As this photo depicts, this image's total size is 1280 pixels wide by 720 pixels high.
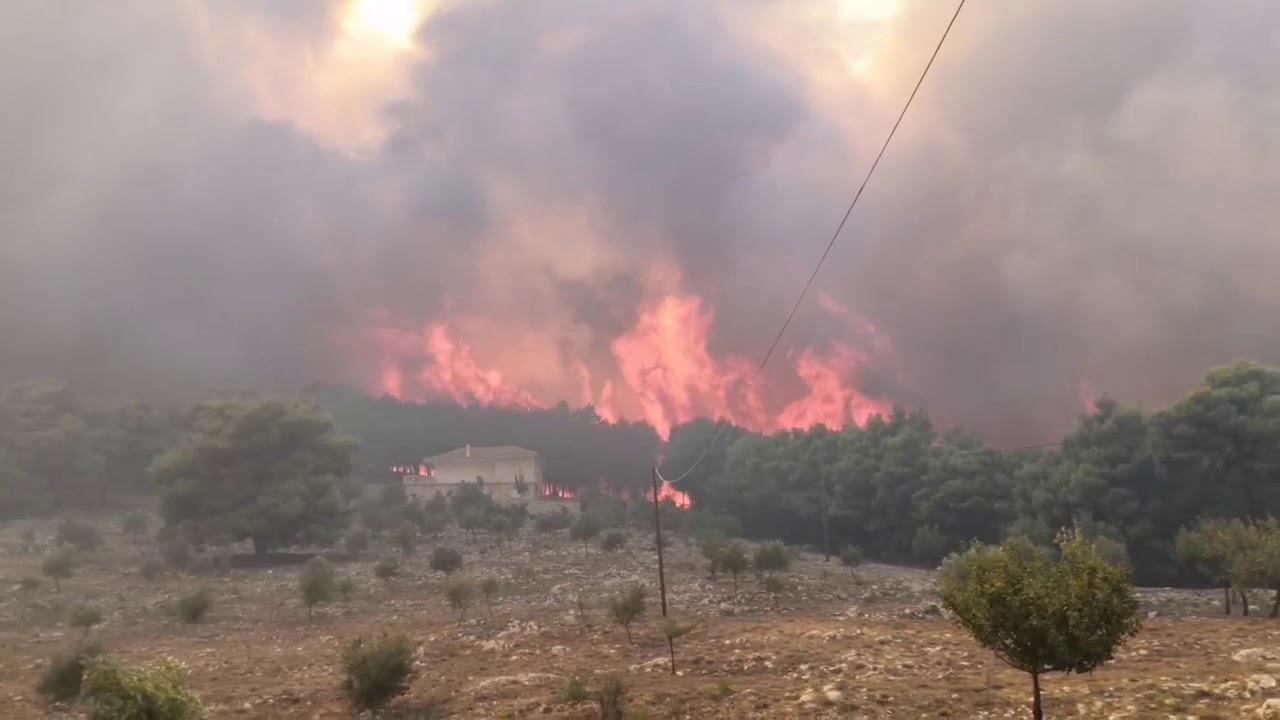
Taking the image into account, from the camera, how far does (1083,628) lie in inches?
553

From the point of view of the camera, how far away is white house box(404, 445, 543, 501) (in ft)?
334

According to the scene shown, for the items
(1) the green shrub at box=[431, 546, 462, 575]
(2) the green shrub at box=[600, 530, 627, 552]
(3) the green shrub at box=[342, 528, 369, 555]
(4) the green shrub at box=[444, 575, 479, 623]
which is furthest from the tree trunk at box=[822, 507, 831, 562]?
(4) the green shrub at box=[444, 575, 479, 623]

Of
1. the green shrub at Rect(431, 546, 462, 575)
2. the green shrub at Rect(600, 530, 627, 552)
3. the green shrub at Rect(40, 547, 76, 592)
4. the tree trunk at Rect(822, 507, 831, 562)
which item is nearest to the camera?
the green shrub at Rect(40, 547, 76, 592)

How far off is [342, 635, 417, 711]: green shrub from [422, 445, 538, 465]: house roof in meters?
82.8

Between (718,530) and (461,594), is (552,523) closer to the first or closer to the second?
(718,530)

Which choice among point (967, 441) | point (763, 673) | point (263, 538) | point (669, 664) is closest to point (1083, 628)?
point (763, 673)

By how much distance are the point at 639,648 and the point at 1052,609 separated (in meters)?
19.0

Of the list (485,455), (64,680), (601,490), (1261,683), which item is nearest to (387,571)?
(64,680)

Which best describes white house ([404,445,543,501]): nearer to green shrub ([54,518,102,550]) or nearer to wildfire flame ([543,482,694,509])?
wildfire flame ([543,482,694,509])

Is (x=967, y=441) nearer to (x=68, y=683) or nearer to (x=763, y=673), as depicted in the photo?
(x=763, y=673)

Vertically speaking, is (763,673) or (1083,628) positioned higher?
(1083,628)

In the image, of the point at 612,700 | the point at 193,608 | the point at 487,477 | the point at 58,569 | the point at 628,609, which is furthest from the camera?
the point at 487,477

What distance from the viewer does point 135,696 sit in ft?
44.4

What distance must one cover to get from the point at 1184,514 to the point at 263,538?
67.8m
